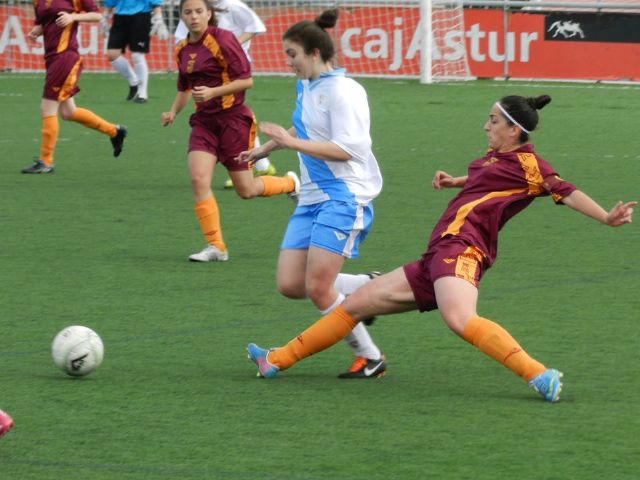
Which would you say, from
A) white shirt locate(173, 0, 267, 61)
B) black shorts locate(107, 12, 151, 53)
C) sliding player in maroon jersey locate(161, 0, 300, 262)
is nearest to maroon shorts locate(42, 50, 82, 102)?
white shirt locate(173, 0, 267, 61)

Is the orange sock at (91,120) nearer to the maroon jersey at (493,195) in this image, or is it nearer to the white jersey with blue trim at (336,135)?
the white jersey with blue trim at (336,135)

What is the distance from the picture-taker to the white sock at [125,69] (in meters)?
18.7

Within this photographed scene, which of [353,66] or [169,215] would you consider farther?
[353,66]

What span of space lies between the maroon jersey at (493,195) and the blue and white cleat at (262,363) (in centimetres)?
86

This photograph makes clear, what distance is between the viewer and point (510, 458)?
5.09 meters

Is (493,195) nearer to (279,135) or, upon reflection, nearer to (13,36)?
(279,135)

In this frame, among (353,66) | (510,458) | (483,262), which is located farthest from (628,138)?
(510,458)

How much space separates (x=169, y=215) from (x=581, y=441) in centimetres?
626

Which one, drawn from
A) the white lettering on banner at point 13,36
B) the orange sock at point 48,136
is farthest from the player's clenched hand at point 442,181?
the white lettering on banner at point 13,36

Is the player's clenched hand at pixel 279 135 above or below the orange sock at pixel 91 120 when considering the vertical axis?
above

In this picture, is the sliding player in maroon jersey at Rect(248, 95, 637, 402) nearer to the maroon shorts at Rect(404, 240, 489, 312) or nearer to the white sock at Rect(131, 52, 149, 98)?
the maroon shorts at Rect(404, 240, 489, 312)

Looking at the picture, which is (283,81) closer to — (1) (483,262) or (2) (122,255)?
(2) (122,255)

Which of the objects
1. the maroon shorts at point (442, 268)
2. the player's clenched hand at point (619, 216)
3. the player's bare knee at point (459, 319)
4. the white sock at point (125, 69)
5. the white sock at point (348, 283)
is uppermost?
the player's clenched hand at point (619, 216)

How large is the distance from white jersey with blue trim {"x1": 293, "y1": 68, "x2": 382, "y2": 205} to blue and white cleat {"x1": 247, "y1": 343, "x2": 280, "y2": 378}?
0.70 metres
